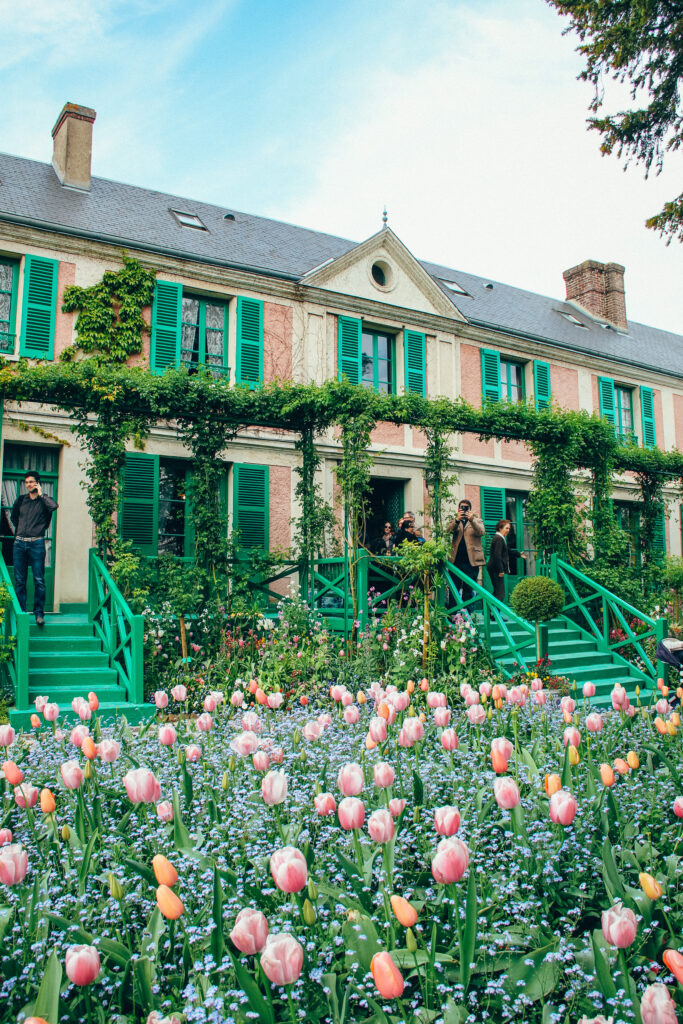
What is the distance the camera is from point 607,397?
1752cm

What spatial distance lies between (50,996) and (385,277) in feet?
46.4

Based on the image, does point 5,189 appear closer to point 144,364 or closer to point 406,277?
point 144,364

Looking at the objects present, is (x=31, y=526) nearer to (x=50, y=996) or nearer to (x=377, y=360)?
(x=50, y=996)

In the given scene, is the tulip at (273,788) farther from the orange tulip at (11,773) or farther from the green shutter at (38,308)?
the green shutter at (38,308)

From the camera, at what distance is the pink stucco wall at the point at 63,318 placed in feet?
35.9

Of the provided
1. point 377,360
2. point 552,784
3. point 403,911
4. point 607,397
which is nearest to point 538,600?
point 552,784

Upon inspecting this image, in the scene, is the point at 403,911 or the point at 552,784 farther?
the point at 552,784

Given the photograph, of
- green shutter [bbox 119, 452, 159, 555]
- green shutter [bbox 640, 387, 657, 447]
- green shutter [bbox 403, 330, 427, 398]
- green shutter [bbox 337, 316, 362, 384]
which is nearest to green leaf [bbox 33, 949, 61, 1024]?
green shutter [bbox 119, 452, 159, 555]

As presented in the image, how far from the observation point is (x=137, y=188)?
1420cm

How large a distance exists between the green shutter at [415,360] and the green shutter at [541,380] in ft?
10.2

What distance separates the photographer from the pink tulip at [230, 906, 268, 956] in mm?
1453

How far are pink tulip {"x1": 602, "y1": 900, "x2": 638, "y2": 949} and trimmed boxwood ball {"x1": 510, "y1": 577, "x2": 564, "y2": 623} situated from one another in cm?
647

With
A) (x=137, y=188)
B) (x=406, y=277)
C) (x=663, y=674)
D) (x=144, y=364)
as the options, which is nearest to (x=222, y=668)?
(x=663, y=674)

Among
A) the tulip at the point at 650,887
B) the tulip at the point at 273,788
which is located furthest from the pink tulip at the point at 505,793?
the tulip at the point at 273,788
